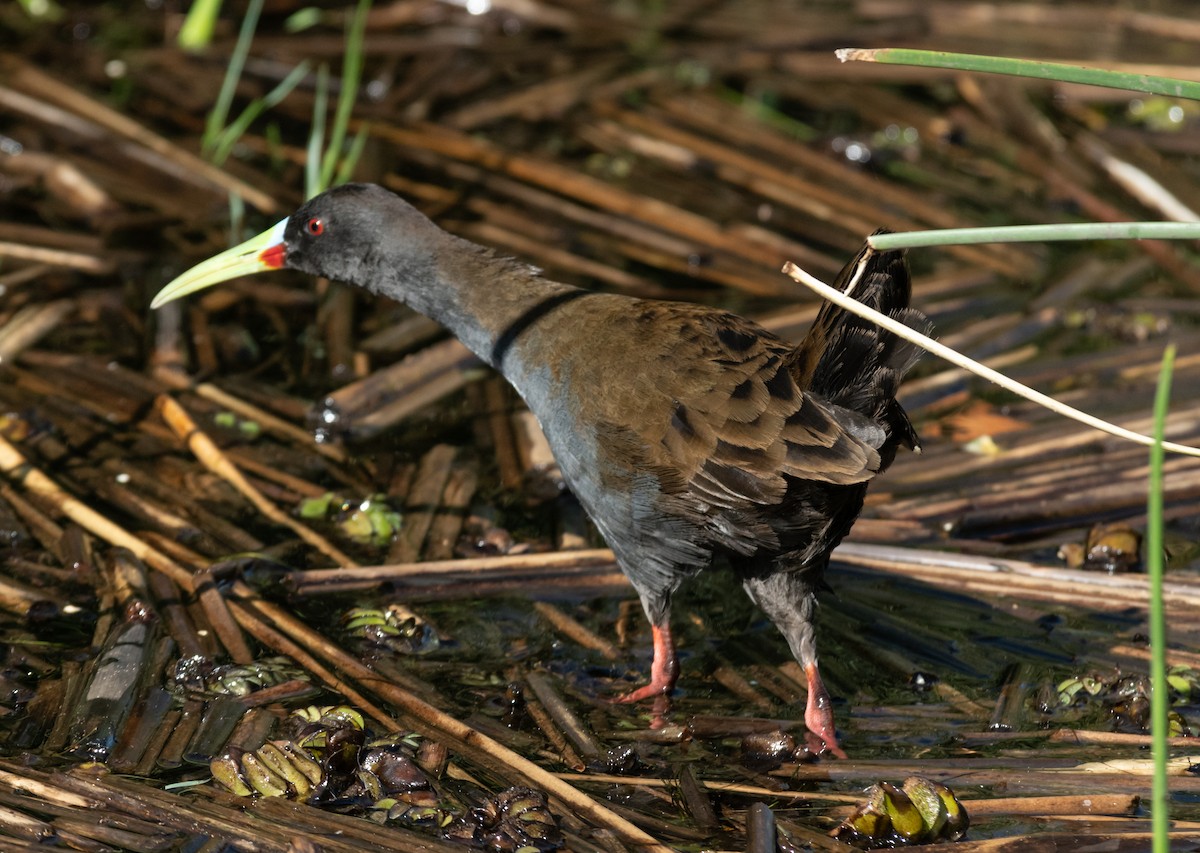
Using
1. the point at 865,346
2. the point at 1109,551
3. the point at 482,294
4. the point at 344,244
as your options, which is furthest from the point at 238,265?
the point at 1109,551

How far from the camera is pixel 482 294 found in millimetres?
3967

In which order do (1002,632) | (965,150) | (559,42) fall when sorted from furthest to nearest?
1. (559,42)
2. (965,150)
3. (1002,632)

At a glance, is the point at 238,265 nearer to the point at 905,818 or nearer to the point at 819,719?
the point at 819,719

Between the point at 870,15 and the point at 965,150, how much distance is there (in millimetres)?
1359

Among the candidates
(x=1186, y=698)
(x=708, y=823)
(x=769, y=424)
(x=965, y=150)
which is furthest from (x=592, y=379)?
(x=965, y=150)

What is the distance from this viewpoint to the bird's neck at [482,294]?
3885mm

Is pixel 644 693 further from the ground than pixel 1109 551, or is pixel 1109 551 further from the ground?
pixel 644 693

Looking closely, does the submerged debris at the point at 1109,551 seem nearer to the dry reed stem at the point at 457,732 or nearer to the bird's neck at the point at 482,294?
the bird's neck at the point at 482,294

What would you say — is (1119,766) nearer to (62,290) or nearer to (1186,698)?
(1186,698)

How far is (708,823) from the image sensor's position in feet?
10.2

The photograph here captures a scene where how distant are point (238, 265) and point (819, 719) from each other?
2199 millimetres

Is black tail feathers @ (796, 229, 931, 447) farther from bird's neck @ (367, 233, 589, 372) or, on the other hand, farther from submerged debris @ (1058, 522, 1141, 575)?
submerged debris @ (1058, 522, 1141, 575)

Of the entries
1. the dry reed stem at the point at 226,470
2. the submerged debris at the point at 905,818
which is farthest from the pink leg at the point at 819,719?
the dry reed stem at the point at 226,470

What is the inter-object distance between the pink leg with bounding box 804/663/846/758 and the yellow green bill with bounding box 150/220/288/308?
6.59 feet
